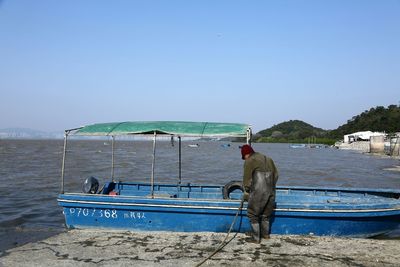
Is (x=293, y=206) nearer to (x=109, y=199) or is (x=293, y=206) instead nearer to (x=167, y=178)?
(x=109, y=199)

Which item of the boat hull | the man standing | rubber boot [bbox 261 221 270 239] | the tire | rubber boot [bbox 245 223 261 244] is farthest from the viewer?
the tire

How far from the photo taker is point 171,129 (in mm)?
9305

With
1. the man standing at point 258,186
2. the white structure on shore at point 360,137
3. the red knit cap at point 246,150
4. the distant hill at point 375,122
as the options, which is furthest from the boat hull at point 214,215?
the distant hill at point 375,122

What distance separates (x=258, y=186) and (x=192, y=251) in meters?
1.79

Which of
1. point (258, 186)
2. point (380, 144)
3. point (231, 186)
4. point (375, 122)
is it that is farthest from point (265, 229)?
point (375, 122)

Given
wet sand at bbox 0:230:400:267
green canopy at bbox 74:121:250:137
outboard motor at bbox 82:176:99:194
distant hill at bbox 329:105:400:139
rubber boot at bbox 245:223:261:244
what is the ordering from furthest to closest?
1. distant hill at bbox 329:105:400:139
2. outboard motor at bbox 82:176:99:194
3. green canopy at bbox 74:121:250:137
4. rubber boot at bbox 245:223:261:244
5. wet sand at bbox 0:230:400:267

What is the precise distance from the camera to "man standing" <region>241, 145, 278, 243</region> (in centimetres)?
775

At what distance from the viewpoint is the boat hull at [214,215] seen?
840 centimetres

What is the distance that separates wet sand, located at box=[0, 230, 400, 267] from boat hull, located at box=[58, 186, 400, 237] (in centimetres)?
27

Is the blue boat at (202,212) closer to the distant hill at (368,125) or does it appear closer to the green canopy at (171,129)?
the green canopy at (171,129)

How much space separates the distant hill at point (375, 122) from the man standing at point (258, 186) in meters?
96.7

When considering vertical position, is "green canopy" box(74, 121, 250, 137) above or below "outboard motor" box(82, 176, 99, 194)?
above

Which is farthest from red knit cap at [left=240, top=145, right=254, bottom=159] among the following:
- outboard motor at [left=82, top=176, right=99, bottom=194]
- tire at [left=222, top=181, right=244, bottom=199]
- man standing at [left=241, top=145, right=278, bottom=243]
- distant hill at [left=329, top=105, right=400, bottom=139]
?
distant hill at [left=329, top=105, right=400, bottom=139]

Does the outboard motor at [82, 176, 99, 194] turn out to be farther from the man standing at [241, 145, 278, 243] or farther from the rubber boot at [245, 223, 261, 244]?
the rubber boot at [245, 223, 261, 244]
